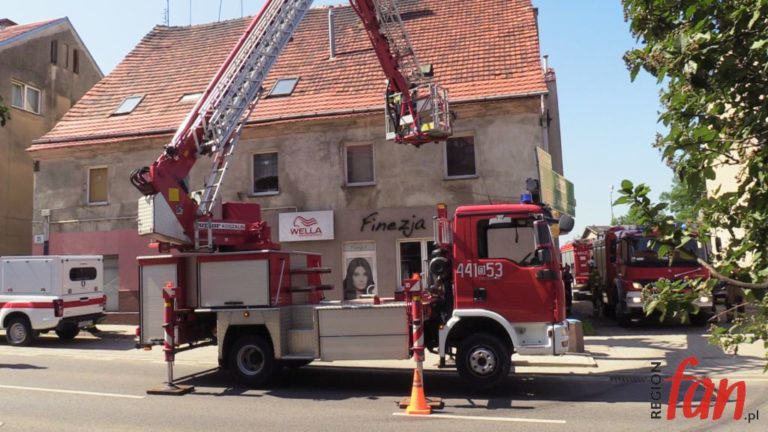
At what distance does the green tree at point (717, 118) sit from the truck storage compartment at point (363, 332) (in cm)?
625

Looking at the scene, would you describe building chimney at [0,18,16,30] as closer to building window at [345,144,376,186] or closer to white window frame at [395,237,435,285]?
building window at [345,144,376,186]

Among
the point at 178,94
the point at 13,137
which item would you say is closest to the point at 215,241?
the point at 178,94

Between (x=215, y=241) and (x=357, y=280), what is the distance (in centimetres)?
773

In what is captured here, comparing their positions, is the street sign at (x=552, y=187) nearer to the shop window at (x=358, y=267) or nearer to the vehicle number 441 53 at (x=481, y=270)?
the vehicle number 441 53 at (x=481, y=270)

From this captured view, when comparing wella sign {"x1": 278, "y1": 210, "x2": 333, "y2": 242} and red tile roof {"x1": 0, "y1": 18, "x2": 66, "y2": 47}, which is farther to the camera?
red tile roof {"x1": 0, "y1": 18, "x2": 66, "y2": 47}

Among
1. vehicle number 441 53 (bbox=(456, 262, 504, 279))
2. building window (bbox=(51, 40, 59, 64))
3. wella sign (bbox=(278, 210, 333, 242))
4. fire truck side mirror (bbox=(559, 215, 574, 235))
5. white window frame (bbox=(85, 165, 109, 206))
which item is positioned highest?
building window (bbox=(51, 40, 59, 64))

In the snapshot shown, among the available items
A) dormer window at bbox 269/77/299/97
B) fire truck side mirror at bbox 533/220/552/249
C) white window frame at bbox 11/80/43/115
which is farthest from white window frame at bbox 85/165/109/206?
fire truck side mirror at bbox 533/220/552/249

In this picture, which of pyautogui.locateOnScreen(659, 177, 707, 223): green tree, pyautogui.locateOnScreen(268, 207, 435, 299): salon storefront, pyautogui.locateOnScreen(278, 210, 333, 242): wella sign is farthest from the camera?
pyautogui.locateOnScreen(278, 210, 333, 242): wella sign

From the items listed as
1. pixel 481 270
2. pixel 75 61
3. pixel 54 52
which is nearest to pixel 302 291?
pixel 481 270

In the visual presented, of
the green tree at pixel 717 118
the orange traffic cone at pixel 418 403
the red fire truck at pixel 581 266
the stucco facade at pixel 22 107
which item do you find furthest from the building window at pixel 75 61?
the green tree at pixel 717 118

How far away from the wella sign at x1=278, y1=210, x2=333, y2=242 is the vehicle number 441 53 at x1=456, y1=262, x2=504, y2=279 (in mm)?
9246

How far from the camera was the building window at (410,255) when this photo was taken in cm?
1703

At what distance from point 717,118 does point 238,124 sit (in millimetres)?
10667

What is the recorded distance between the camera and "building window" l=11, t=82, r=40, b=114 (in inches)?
953
